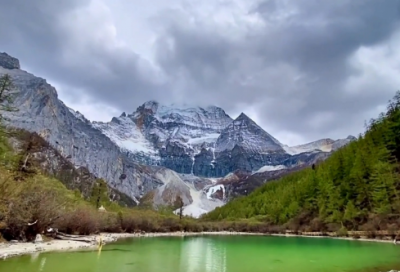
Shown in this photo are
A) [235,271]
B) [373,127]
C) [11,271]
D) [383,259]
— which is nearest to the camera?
[11,271]

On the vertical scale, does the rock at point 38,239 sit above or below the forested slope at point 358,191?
below

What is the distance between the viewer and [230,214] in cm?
12144

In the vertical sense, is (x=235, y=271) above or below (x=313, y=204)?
below

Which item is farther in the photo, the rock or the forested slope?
the forested slope

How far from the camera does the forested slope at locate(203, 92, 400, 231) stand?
2101 inches

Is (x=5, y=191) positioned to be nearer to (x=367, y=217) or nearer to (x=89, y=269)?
(x=89, y=269)

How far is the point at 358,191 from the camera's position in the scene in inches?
2434

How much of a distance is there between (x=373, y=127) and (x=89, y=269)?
72.6 metres

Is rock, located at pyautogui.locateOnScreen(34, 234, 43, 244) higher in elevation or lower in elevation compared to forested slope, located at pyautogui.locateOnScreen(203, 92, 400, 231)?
lower

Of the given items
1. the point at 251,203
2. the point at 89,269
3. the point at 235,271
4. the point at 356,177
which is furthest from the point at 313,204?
the point at 89,269

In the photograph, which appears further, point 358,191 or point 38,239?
point 358,191

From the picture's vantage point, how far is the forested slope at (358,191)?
5338 centimetres

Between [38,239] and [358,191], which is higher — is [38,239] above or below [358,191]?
below

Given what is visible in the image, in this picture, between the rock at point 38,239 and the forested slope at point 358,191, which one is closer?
the rock at point 38,239
